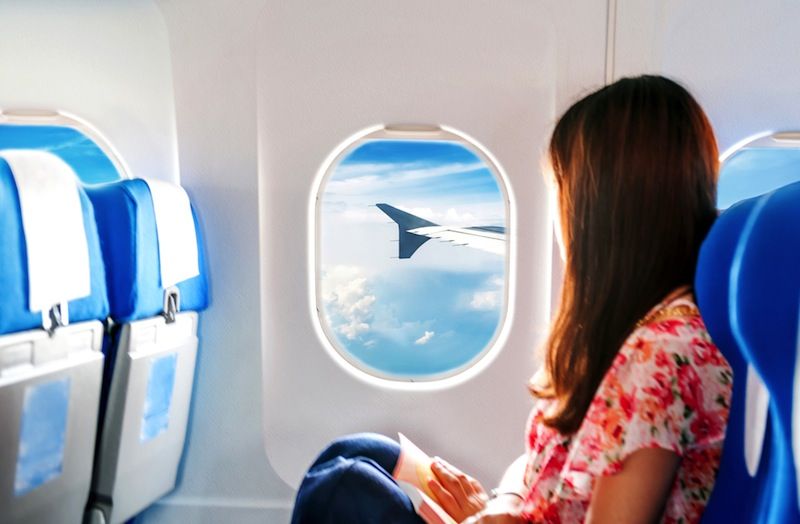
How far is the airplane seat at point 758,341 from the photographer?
74 centimetres

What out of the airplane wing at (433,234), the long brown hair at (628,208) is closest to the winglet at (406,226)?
the airplane wing at (433,234)

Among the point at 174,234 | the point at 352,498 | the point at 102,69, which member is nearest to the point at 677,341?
the point at 352,498

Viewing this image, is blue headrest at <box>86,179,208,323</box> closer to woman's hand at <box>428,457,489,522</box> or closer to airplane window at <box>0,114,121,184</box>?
airplane window at <box>0,114,121,184</box>

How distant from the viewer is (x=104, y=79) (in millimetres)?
2547

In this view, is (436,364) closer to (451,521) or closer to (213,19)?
(451,521)

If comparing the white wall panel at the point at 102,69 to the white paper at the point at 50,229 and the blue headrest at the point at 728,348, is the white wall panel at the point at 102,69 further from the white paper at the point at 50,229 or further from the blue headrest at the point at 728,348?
the blue headrest at the point at 728,348

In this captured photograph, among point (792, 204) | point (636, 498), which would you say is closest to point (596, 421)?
point (636, 498)

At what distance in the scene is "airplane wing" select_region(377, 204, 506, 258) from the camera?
2508mm

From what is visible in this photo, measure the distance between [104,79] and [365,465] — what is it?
1629 mm

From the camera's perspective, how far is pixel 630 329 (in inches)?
45.8

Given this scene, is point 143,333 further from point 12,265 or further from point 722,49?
point 722,49

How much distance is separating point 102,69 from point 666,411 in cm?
217

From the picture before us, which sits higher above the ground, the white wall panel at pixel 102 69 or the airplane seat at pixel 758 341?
the white wall panel at pixel 102 69

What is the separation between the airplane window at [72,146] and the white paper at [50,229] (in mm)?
826
